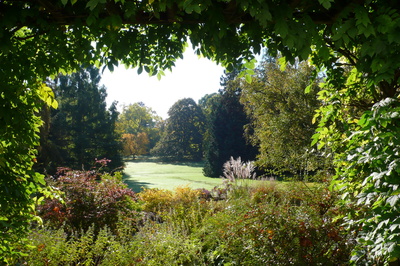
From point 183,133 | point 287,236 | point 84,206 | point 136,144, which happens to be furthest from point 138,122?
point 287,236

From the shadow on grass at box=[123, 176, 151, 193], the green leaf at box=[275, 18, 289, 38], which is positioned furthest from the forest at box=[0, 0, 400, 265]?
the shadow on grass at box=[123, 176, 151, 193]

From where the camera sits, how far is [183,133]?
41156 millimetres

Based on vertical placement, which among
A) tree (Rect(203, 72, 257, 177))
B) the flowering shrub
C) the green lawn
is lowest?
the green lawn

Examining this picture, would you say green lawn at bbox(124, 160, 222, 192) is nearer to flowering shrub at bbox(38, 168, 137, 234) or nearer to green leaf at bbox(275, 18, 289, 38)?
flowering shrub at bbox(38, 168, 137, 234)

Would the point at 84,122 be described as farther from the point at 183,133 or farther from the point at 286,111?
the point at 183,133

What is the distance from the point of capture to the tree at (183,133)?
4081 cm

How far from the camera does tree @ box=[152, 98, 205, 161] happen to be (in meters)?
40.8

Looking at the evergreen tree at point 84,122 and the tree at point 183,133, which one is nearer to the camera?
the evergreen tree at point 84,122

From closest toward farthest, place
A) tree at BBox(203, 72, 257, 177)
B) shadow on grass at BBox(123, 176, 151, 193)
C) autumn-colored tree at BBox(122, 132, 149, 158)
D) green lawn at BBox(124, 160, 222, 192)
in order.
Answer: shadow on grass at BBox(123, 176, 151, 193), green lawn at BBox(124, 160, 222, 192), tree at BBox(203, 72, 257, 177), autumn-colored tree at BBox(122, 132, 149, 158)

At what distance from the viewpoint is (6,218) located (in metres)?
2.98

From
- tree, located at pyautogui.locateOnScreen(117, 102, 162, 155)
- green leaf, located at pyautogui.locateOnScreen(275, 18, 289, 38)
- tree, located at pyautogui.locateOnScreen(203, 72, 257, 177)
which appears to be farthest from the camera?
tree, located at pyautogui.locateOnScreen(117, 102, 162, 155)

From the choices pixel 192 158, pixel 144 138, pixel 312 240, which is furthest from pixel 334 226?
pixel 144 138

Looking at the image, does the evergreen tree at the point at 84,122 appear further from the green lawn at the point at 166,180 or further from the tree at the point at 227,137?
the tree at the point at 227,137

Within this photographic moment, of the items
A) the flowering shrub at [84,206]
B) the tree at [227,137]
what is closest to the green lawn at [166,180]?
the tree at [227,137]
